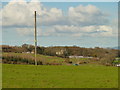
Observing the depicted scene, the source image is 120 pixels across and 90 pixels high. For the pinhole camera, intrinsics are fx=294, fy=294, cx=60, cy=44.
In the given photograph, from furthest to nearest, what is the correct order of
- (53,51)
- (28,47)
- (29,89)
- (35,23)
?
(53,51) < (28,47) < (35,23) < (29,89)

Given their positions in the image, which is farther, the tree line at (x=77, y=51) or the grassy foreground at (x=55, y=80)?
the tree line at (x=77, y=51)

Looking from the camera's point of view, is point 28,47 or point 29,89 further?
point 28,47

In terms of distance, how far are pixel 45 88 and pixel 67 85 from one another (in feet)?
6.50

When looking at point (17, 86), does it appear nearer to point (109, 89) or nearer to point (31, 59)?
→ point (109, 89)

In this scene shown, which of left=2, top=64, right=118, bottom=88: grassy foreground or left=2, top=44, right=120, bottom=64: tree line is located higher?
left=2, top=44, right=120, bottom=64: tree line

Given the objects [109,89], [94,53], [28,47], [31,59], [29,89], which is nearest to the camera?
[29,89]

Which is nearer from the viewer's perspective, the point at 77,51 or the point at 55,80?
the point at 55,80

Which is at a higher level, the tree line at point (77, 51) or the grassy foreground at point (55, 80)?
the tree line at point (77, 51)

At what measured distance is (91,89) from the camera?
54.5ft

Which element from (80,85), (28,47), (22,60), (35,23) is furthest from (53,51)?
(80,85)

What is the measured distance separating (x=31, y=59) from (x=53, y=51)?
24.6 metres

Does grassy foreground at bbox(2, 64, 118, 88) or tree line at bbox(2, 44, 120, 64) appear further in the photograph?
tree line at bbox(2, 44, 120, 64)

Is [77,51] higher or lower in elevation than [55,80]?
higher

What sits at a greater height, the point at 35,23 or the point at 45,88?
the point at 35,23
